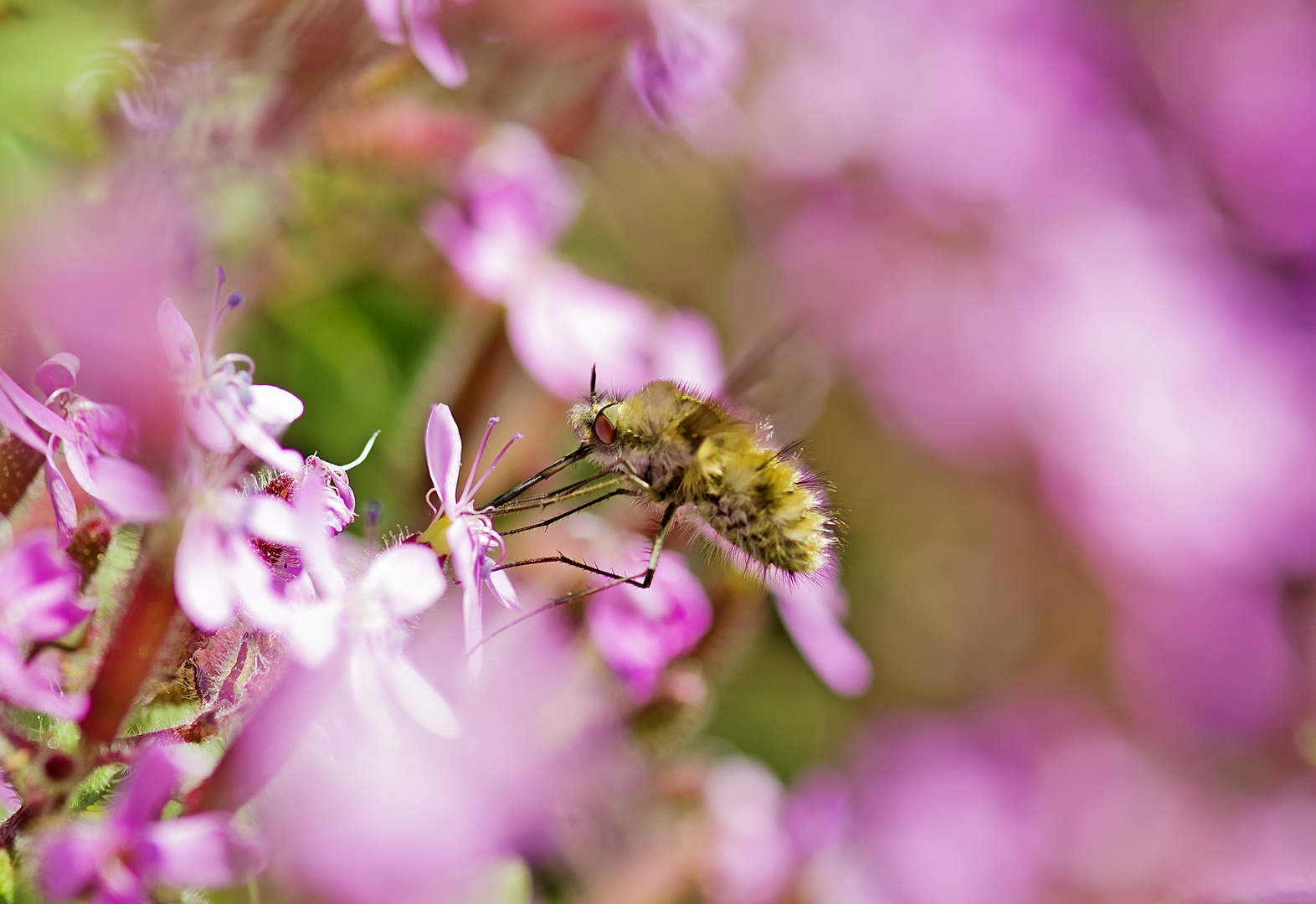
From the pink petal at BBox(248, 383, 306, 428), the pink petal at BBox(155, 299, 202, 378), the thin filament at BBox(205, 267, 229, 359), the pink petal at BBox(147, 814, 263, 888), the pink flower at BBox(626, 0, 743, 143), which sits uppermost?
the pink flower at BBox(626, 0, 743, 143)

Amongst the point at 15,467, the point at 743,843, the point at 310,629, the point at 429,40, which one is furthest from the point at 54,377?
the point at 743,843

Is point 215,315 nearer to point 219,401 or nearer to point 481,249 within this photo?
point 219,401

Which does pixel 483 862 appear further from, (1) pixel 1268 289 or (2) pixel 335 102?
(1) pixel 1268 289

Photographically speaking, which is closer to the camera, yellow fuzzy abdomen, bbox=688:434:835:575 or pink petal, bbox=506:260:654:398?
yellow fuzzy abdomen, bbox=688:434:835:575

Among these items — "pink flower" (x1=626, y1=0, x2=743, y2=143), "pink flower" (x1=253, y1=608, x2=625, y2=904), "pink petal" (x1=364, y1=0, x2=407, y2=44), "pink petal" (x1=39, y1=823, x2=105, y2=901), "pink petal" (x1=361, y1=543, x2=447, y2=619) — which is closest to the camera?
"pink petal" (x1=39, y1=823, x2=105, y2=901)

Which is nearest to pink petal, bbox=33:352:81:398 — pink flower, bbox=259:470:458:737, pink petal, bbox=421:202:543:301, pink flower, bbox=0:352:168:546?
pink flower, bbox=0:352:168:546

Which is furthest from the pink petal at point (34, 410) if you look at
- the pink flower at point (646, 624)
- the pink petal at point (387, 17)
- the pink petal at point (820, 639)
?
the pink petal at point (820, 639)

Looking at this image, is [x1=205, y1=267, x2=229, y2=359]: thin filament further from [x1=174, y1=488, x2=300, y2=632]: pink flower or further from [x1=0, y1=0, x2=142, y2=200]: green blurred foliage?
[x1=0, y1=0, x2=142, y2=200]: green blurred foliage
